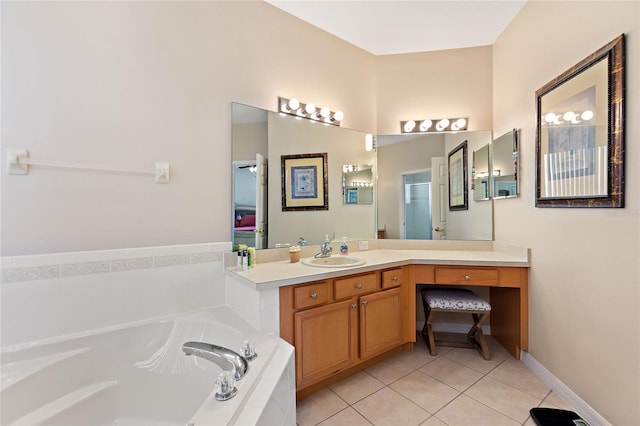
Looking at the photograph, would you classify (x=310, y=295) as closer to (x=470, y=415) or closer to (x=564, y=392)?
(x=470, y=415)

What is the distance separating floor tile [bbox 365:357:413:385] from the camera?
1.90m

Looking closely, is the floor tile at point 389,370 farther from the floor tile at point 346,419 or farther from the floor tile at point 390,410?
the floor tile at point 346,419

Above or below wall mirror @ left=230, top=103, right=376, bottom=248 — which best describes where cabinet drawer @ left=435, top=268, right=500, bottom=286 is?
below

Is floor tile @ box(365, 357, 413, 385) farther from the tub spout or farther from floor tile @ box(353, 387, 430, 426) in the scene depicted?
the tub spout

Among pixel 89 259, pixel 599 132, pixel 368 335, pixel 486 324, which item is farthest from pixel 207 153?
pixel 486 324

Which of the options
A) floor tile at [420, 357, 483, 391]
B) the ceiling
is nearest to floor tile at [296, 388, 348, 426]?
floor tile at [420, 357, 483, 391]

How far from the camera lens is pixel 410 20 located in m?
2.21

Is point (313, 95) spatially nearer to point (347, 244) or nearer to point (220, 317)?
point (347, 244)

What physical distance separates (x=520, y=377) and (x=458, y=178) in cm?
166

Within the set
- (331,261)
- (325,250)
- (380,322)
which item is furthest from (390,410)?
(325,250)

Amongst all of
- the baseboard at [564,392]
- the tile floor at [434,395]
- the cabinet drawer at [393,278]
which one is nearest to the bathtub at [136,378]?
the tile floor at [434,395]

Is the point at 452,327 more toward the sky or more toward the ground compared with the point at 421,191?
A: more toward the ground

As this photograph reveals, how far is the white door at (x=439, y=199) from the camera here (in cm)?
259

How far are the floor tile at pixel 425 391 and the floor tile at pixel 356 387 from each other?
13 centimetres
